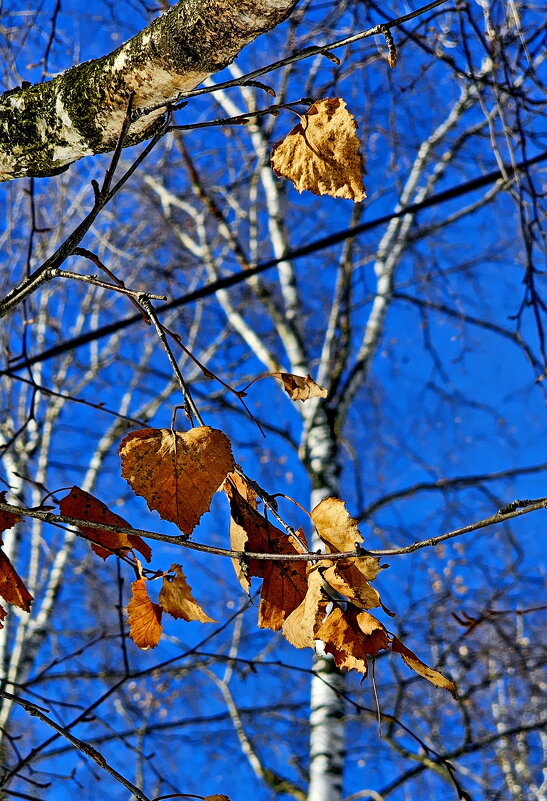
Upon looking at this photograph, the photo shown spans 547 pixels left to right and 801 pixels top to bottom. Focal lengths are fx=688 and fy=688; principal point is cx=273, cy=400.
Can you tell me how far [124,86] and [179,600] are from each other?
62 centimetres

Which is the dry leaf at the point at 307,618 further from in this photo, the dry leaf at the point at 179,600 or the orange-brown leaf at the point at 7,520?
the orange-brown leaf at the point at 7,520

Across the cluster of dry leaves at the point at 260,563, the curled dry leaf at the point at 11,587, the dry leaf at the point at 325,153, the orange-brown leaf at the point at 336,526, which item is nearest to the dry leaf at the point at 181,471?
the cluster of dry leaves at the point at 260,563

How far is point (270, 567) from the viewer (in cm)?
75

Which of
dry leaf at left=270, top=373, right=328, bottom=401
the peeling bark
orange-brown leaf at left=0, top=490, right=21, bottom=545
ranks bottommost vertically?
orange-brown leaf at left=0, top=490, right=21, bottom=545

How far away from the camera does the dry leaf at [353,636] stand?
0.71 metres

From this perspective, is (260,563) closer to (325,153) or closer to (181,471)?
(181,471)

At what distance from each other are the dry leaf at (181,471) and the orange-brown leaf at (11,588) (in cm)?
27

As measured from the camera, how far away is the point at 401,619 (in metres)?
3.85

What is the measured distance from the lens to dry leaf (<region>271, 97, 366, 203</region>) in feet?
2.67

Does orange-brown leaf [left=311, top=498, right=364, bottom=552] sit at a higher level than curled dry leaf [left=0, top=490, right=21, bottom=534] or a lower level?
lower

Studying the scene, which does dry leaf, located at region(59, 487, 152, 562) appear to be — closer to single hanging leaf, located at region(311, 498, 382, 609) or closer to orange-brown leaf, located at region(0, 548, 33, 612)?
orange-brown leaf, located at region(0, 548, 33, 612)

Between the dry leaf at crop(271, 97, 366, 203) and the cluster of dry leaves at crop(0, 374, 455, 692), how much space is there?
0.35 metres

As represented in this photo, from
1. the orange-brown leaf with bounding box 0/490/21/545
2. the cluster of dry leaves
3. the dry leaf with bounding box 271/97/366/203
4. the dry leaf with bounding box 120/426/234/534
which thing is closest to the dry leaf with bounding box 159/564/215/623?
the cluster of dry leaves

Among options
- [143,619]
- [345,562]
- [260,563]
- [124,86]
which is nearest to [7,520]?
[143,619]
